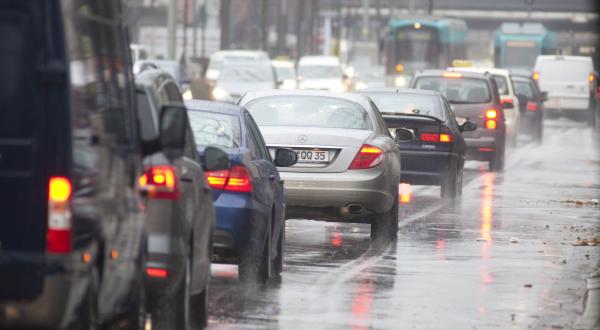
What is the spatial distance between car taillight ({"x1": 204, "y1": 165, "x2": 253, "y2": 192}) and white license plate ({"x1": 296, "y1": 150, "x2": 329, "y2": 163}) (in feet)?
12.5

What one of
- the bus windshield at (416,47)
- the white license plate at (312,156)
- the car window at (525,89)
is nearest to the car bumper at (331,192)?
the white license plate at (312,156)

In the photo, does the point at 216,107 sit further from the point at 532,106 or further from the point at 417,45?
the point at 417,45

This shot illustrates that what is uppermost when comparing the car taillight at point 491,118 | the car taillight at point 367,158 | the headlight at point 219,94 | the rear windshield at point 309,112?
the rear windshield at point 309,112

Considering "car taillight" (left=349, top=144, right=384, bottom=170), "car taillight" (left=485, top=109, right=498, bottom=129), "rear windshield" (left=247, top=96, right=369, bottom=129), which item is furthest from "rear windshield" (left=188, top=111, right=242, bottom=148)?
"car taillight" (left=485, top=109, right=498, bottom=129)

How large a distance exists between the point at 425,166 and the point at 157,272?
1439 centimetres

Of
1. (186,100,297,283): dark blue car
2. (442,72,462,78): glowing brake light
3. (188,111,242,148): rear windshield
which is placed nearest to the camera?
(186,100,297,283): dark blue car

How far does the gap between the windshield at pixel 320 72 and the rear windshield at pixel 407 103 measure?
4489 cm

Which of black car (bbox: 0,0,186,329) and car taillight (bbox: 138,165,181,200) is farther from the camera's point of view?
car taillight (bbox: 138,165,181,200)

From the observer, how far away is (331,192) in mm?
16141

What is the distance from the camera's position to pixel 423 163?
23.0 meters

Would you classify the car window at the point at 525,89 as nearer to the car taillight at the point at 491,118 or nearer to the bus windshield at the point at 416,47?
the car taillight at the point at 491,118

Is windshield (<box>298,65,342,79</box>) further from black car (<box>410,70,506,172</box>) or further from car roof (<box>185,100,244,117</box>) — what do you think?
car roof (<box>185,100,244,117</box>)

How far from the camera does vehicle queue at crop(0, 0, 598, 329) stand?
6762 mm

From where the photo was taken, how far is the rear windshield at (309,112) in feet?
55.0
